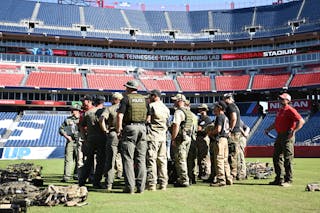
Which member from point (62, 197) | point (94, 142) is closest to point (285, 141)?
point (94, 142)

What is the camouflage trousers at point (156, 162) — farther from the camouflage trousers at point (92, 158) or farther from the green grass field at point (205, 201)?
the camouflage trousers at point (92, 158)

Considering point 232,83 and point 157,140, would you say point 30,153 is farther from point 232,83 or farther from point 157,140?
point 232,83

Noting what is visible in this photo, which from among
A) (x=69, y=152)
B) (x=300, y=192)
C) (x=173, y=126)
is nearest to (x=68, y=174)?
(x=69, y=152)

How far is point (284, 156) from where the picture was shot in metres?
9.73

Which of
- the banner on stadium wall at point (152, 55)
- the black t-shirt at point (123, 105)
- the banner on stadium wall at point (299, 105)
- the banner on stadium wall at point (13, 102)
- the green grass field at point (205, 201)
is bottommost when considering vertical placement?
the green grass field at point (205, 201)

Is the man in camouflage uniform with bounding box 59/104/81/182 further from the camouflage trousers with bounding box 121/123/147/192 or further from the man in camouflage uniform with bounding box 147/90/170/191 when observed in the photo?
the camouflage trousers with bounding box 121/123/147/192

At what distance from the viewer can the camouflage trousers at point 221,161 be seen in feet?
31.4

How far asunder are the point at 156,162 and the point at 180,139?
2.77 feet

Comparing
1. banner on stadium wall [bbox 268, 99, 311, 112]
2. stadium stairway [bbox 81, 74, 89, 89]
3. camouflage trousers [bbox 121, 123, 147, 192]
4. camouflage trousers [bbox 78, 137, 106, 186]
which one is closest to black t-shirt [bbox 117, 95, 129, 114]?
camouflage trousers [bbox 121, 123, 147, 192]

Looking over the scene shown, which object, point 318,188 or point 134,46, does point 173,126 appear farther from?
point 134,46

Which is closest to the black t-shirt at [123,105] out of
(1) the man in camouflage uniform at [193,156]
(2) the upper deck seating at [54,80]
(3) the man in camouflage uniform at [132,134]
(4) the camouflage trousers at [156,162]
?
(3) the man in camouflage uniform at [132,134]

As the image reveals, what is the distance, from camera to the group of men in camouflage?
838 centimetres

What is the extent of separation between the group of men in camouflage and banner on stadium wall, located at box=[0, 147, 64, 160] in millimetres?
21578

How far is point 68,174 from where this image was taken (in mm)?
10945
